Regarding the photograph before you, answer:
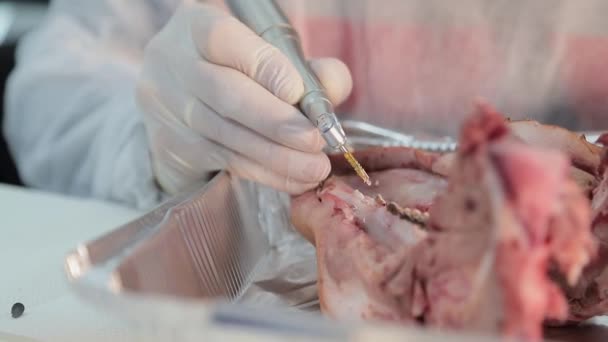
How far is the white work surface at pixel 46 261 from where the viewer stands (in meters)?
0.72

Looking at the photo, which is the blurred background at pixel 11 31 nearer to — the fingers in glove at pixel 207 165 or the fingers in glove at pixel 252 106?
the fingers in glove at pixel 207 165

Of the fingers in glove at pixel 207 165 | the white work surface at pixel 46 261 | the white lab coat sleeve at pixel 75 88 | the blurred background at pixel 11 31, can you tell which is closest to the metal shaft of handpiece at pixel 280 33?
the fingers in glove at pixel 207 165

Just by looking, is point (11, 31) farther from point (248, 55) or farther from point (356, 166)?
point (356, 166)

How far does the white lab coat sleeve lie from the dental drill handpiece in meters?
0.46

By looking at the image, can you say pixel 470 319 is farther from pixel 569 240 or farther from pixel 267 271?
pixel 267 271

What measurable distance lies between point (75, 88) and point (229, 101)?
660 mm

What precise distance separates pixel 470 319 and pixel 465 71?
2.69 ft

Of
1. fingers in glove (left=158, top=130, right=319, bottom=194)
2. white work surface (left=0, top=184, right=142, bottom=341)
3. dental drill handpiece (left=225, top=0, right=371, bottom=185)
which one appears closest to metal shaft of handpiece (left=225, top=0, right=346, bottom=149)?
dental drill handpiece (left=225, top=0, right=371, bottom=185)

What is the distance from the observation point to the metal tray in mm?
369

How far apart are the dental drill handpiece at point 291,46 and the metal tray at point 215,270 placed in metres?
0.16

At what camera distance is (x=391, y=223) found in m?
0.64

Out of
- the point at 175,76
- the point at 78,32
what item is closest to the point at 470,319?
the point at 175,76

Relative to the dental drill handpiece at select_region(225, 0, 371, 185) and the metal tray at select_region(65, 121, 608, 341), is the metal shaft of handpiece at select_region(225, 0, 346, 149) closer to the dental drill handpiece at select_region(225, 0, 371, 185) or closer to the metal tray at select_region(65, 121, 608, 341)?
the dental drill handpiece at select_region(225, 0, 371, 185)

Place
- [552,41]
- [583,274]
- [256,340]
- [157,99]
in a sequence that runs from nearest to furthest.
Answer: [256,340] < [583,274] < [157,99] < [552,41]
